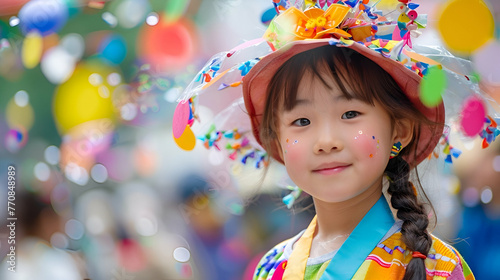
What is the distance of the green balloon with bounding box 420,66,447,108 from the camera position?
1033 mm

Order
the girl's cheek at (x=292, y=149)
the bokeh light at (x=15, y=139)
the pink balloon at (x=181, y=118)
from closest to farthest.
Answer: the girl's cheek at (x=292, y=149) < the pink balloon at (x=181, y=118) < the bokeh light at (x=15, y=139)

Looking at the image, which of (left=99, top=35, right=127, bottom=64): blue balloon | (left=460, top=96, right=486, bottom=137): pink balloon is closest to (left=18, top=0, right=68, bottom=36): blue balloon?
(left=99, top=35, right=127, bottom=64): blue balloon

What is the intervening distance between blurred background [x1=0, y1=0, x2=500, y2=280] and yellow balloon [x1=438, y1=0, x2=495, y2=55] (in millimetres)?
1157

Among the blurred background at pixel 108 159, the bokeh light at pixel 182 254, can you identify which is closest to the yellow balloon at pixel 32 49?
the blurred background at pixel 108 159

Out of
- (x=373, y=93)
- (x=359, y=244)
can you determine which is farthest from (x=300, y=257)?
(x=373, y=93)

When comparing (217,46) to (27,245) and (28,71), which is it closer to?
(28,71)

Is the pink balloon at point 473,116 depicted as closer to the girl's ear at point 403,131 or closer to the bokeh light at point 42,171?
the girl's ear at point 403,131

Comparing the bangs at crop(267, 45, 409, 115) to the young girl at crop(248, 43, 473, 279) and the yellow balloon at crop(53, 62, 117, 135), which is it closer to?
the young girl at crop(248, 43, 473, 279)

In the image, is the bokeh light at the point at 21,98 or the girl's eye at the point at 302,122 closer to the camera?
the girl's eye at the point at 302,122

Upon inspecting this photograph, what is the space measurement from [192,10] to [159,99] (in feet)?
1.28

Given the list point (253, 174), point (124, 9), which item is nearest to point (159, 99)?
point (124, 9)

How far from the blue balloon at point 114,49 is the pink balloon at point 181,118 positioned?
3.75 feet

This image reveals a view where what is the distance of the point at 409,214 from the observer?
3.64ft

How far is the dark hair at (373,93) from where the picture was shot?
1.08 meters
